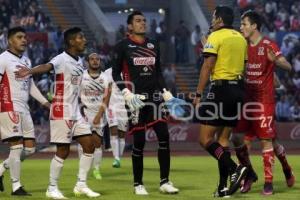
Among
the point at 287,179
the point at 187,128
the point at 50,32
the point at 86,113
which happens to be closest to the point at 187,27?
the point at 50,32

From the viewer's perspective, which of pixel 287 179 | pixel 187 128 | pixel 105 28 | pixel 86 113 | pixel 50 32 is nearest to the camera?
pixel 287 179

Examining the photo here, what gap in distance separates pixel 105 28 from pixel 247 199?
2431 centimetres

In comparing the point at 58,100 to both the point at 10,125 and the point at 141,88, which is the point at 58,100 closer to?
the point at 10,125

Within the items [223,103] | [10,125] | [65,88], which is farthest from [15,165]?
[223,103]

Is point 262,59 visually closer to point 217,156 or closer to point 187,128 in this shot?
point 217,156

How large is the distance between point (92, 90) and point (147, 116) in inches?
127

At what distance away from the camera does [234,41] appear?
11.9 meters

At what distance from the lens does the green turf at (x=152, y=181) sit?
12352mm

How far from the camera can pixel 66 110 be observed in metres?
12.2

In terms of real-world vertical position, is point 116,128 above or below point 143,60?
below

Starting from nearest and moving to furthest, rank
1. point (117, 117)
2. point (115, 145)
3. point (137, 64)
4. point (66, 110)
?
point (66, 110)
point (137, 64)
point (115, 145)
point (117, 117)

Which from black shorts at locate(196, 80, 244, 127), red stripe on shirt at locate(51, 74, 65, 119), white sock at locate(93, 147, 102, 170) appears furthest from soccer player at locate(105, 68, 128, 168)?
black shorts at locate(196, 80, 244, 127)

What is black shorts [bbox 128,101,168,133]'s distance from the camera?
499 inches

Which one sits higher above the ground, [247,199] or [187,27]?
[187,27]
